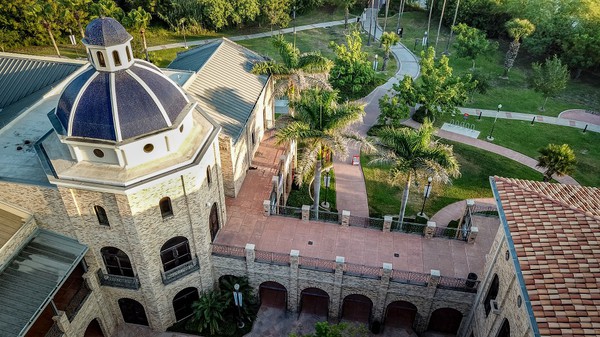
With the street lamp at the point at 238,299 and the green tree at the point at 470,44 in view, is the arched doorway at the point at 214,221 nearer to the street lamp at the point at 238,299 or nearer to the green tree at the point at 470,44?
the street lamp at the point at 238,299

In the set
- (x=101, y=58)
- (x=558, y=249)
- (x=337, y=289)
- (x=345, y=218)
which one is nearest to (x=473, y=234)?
(x=345, y=218)

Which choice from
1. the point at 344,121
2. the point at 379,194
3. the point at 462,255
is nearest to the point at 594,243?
the point at 462,255

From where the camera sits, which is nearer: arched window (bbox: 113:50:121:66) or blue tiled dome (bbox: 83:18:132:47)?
blue tiled dome (bbox: 83:18:132:47)

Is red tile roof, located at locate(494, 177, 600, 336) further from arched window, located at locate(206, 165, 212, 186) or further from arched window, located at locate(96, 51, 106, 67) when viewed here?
arched window, located at locate(96, 51, 106, 67)

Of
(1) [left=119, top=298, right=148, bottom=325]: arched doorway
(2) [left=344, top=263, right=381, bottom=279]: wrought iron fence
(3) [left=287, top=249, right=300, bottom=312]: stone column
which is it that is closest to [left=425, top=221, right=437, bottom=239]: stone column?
(2) [left=344, top=263, right=381, bottom=279]: wrought iron fence

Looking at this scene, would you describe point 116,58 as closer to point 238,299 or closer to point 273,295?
point 238,299

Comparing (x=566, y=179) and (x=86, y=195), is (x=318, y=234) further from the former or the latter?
(x=566, y=179)
